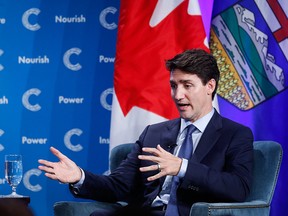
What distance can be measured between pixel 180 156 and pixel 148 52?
1425 mm

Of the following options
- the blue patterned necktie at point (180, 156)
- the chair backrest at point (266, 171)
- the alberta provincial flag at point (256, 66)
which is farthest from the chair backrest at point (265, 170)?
the alberta provincial flag at point (256, 66)

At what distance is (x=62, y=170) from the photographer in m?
2.60

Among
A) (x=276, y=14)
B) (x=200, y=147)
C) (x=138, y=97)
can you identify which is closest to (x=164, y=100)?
(x=138, y=97)

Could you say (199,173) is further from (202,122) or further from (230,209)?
(202,122)

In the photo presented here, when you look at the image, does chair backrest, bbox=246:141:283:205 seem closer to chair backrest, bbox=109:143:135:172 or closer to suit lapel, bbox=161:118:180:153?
suit lapel, bbox=161:118:180:153

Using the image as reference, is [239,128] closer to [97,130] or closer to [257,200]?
[257,200]

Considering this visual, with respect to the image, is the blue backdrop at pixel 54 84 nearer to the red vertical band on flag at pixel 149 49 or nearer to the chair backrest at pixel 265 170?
the red vertical band on flag at pixel 149 49

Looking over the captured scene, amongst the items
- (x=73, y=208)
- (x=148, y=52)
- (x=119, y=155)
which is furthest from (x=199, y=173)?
(x=148, y=52)

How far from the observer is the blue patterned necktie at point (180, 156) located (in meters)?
2.68

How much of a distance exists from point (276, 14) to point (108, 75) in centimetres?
156

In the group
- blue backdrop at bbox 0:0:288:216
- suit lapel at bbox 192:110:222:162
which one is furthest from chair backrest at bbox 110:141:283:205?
blue backdrop at bbox 0:0:288:216

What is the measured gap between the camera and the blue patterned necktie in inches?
105

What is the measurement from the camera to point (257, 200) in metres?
2.84

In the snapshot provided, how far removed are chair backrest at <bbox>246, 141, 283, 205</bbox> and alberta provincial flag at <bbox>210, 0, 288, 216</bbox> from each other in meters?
1.17
